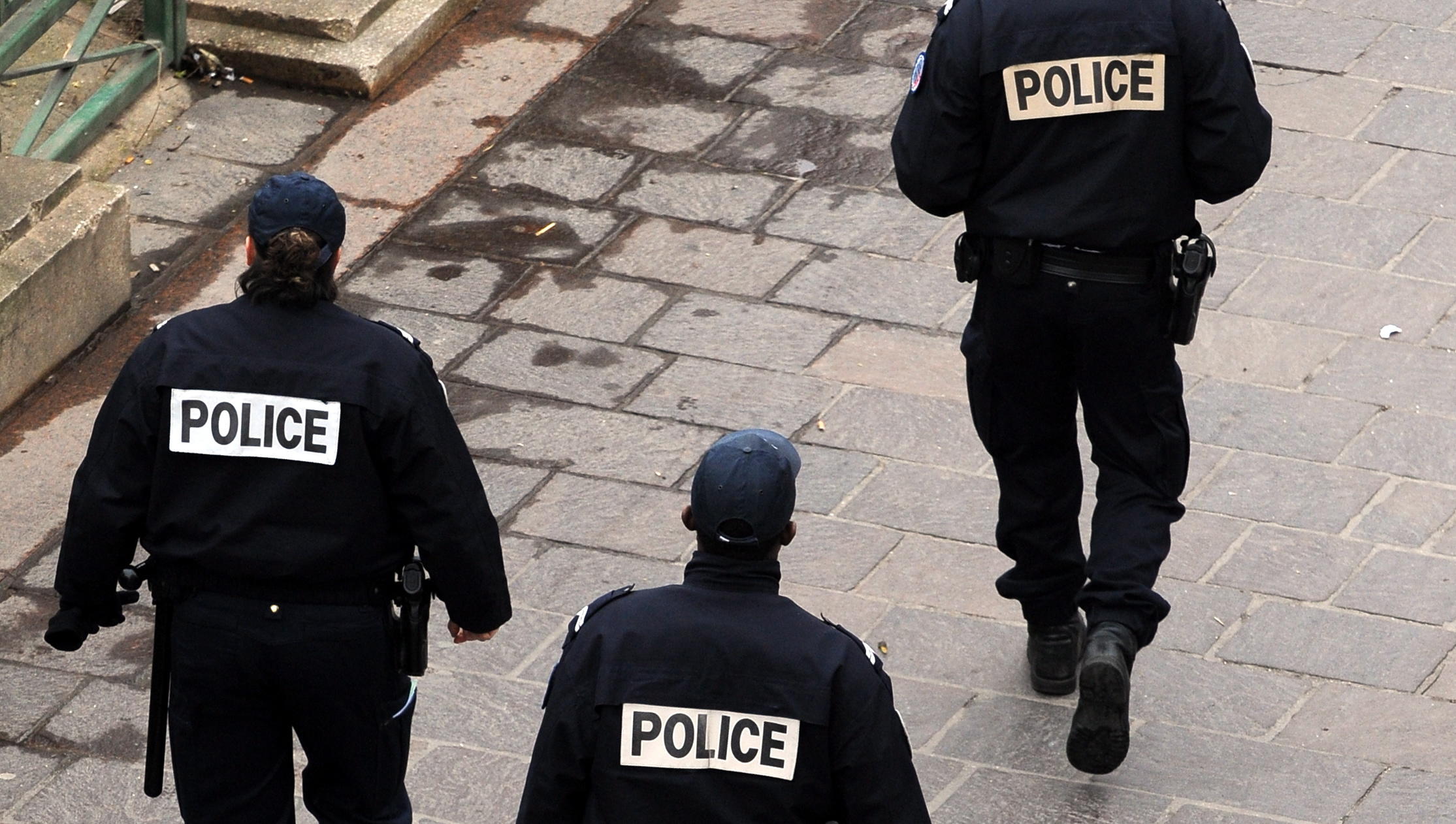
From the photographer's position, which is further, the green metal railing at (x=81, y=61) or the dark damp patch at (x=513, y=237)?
the green metal railing at (x=81, y=61)

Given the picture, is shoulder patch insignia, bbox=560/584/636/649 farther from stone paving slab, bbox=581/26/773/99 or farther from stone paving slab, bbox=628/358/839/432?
stone paving slab, bbox=581/26/773/99

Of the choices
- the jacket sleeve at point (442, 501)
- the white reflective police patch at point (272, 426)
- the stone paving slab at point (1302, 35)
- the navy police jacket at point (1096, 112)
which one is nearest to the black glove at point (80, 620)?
the white reflective police patch at point (272, 426)

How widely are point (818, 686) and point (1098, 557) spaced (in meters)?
1.88

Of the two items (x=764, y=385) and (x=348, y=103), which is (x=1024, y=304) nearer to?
(x=764, y=385)

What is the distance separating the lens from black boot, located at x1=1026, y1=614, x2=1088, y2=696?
5.61 m

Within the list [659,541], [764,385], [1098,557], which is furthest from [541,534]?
[1098,557]

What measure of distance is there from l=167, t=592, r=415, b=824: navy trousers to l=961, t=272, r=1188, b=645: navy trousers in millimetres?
1624

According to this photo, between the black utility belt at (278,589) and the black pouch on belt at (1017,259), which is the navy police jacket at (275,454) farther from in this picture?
the black pouch on belt at (1017,259)

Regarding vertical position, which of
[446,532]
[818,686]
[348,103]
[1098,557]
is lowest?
→ [348,103]

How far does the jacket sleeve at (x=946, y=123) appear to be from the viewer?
503 cm

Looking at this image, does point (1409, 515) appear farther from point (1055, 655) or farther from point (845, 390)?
point (845, 390)

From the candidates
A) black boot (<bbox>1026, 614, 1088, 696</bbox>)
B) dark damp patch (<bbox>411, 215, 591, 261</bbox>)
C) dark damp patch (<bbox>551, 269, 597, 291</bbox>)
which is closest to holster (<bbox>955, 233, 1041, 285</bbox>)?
black boot (<bbox>1026, 614, 1088, 696</bbox>)

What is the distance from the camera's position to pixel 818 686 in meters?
3.46

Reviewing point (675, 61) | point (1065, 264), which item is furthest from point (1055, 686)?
point (675, 61)
